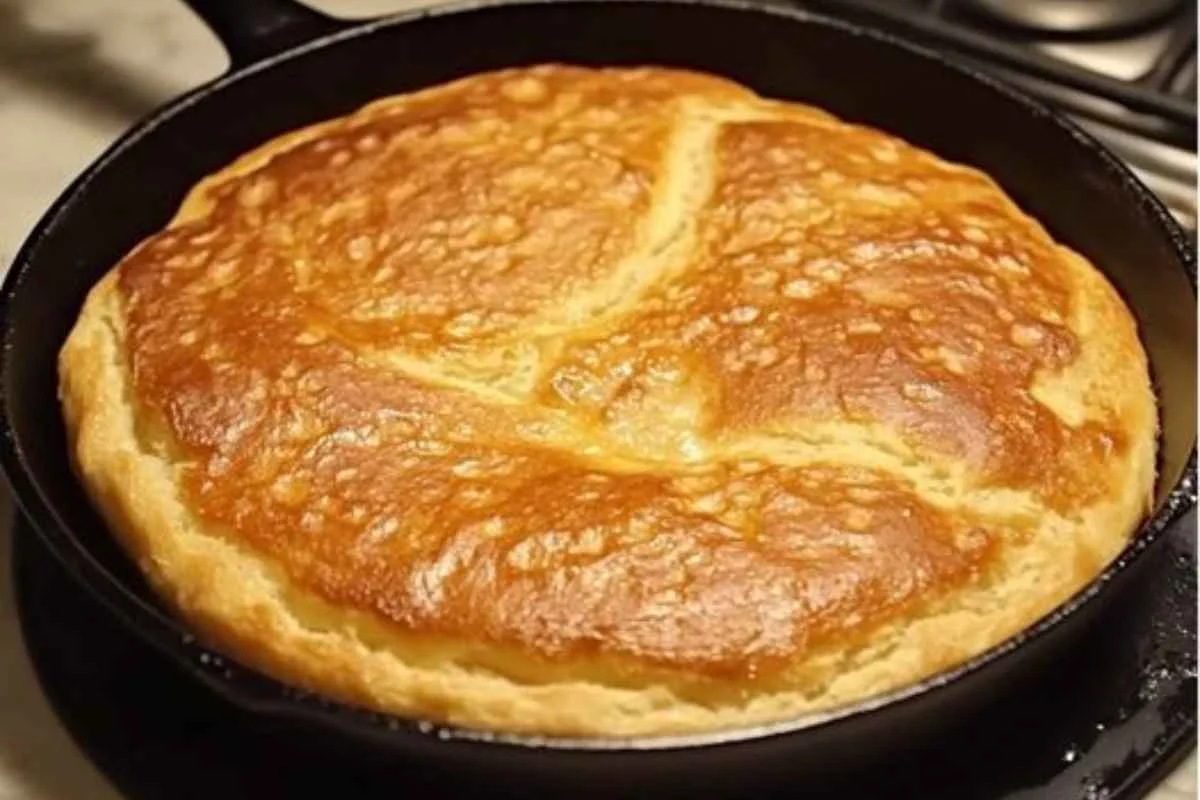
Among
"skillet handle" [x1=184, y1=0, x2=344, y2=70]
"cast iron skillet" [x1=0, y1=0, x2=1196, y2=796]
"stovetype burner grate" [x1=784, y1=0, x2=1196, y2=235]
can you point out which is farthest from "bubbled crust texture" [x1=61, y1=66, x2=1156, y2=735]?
"stovetype burner grate" [x1=784, y1=0, x2=1196, y2=235]

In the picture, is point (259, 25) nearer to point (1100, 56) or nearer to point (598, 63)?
point (598, 63)

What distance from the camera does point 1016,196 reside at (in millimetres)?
1465

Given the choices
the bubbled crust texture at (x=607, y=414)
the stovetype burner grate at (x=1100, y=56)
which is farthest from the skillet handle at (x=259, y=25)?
the stovetype burner grate at (x=1100, y=56)

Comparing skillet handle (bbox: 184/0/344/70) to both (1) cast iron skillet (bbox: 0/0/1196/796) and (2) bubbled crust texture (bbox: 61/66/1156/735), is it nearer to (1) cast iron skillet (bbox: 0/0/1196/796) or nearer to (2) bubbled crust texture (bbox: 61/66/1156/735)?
(1) cast iron skillet (bbox: 0/0/1196/796)

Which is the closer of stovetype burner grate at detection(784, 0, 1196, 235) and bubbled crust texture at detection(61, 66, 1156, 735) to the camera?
bubbled crust texture at detection(61, 66, 1156, 735)

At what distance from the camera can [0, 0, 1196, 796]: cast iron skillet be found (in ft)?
3.14

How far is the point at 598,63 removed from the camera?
1580mm

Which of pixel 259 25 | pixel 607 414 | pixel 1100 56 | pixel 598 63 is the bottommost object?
pixel 607 414

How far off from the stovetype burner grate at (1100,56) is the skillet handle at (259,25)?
1.85 feet

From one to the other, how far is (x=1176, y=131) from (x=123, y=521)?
1.01m

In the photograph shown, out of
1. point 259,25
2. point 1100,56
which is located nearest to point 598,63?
point 259,25

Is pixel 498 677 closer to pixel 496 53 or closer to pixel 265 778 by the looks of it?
pixel 265 778

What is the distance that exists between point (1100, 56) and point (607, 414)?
877mm

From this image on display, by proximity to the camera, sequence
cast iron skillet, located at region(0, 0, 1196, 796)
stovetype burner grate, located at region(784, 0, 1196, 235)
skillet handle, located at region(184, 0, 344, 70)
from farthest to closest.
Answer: stovetype burner grate, located at region(784, 0, 1196, 235)
skillet handle, located at region(184, 0, 344, 70)
cast iron skillet, located at region(0, 0, 1196, 796)
